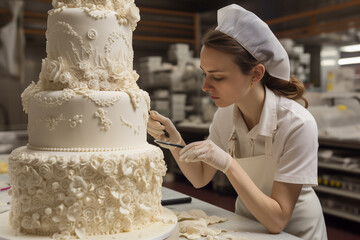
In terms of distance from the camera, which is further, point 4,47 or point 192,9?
point 192,9

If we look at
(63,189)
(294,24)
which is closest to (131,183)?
(63,189)

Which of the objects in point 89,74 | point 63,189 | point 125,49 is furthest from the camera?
point 125,49

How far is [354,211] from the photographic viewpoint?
12.6 ft

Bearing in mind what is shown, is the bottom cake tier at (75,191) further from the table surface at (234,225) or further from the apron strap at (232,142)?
the apron strap at (232,142)

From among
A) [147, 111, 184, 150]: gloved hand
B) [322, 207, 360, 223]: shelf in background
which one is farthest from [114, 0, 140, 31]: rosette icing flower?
[322, 207, 360, 223]: shelf in background

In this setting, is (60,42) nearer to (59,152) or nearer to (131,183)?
(59,152)

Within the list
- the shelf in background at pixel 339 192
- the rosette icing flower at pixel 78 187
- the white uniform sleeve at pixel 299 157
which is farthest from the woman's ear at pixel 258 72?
the shelf in background at pixel 339 192

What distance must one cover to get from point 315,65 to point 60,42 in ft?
13.9

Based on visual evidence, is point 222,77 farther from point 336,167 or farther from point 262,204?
point 336,167

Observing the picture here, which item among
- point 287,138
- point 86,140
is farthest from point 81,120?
point 287,138

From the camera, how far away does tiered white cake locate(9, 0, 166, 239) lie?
1.44 metres

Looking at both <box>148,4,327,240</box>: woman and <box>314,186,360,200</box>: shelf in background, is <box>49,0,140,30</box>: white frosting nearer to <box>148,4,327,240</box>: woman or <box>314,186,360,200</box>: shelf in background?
<box>148,4,327,240</box>: woman

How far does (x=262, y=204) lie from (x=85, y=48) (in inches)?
37.6

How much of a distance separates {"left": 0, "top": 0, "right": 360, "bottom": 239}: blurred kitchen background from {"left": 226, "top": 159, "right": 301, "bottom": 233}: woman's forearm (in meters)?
2.52
